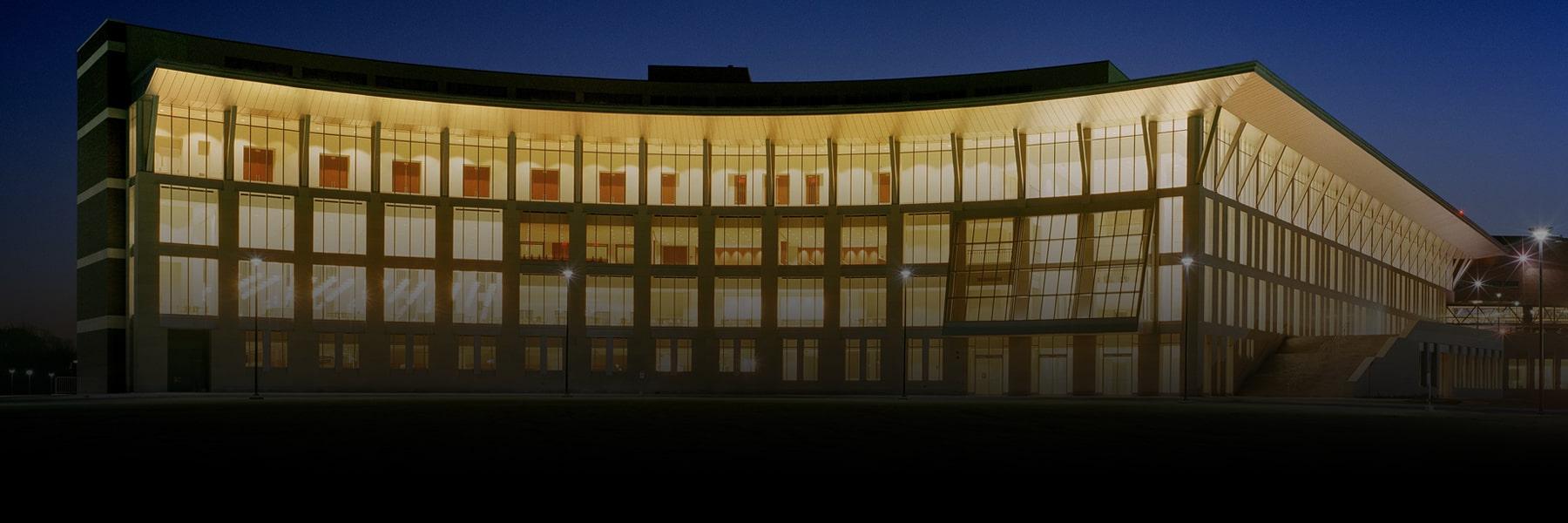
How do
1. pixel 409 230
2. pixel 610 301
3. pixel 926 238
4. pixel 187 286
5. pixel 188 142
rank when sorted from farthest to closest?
pixel 610 301
pixel 926 238
pixel 409 230
pixel 188 142
pixel 187 286

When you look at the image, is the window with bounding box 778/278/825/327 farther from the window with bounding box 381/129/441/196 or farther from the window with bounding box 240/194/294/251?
the window with bounding box 240/194/294/251

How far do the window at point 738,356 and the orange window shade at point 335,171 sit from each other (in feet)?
74.1

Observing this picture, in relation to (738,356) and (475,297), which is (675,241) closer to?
(738,356)

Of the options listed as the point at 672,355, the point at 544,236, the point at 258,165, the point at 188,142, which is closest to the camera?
the point at 188,142

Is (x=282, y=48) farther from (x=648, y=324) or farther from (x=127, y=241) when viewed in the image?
(x=648, y=324)

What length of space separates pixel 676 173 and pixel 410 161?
14809mm

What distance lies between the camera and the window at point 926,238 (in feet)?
A: 251

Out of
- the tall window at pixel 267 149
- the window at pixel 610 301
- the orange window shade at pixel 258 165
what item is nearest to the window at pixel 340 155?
the tall window at pixel 267 149

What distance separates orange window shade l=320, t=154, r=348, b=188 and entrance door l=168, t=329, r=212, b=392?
10000 mm

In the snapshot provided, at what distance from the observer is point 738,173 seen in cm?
7975

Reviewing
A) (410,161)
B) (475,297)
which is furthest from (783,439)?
(410,161)

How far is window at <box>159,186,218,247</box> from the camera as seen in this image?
226 ft

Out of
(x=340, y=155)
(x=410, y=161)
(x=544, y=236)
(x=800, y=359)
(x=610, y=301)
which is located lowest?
(x=800, y=359)

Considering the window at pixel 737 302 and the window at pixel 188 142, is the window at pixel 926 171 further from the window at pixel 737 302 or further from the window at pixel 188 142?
the window at pixel 188 142
